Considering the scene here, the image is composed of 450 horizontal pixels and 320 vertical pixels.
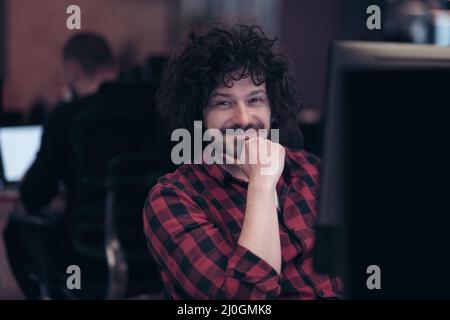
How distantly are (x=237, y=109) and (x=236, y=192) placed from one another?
185 mm

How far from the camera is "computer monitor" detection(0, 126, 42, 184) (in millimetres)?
3381

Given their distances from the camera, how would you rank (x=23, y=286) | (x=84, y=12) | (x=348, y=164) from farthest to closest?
(x=84, y=12) → (x=23, y=286) → (x=348, y=164)

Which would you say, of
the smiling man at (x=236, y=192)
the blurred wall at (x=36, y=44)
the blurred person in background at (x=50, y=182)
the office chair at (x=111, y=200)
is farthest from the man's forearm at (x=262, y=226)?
the blurred wall at (x=36, y=44)

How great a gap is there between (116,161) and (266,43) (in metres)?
1.28

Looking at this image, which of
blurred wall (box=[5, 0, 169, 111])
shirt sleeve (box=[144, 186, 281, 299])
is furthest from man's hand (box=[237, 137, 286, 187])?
blurred wall (box=[5, 0, 169, 111])

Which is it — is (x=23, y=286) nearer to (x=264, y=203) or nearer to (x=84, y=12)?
(x=264, y=203)

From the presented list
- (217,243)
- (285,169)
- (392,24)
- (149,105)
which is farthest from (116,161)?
(392,24)

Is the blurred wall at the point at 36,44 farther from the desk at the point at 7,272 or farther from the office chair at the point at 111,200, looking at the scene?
the office chair at the point at 111,200

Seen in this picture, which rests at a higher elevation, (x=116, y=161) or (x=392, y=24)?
(x=392, y=24)

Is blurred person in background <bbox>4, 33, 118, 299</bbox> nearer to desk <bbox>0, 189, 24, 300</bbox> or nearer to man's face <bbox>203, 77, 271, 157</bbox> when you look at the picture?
desk <bbox>0, 189, 24, 300</bbox>

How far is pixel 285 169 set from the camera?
1752 mm

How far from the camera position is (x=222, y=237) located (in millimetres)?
1525

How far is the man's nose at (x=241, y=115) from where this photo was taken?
1.58 meters

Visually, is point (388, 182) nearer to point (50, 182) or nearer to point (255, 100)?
point (255, 100)
